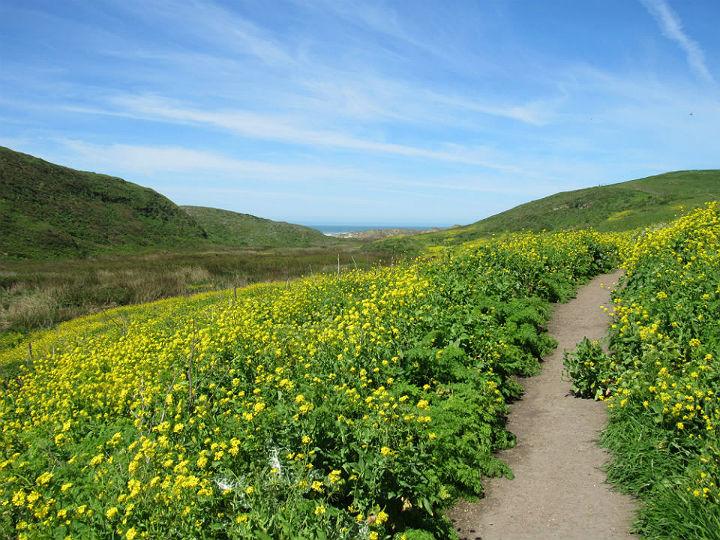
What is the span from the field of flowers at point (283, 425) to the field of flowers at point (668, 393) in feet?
1.02

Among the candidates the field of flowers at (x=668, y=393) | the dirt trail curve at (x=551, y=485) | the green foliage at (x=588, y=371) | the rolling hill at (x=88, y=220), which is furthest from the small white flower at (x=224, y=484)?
the rolling hill at (x=88, y=220)

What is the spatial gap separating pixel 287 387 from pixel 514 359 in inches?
176

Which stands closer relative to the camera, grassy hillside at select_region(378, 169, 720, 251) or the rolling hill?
grassy hillside at select_region(378, 169, 720, 251)

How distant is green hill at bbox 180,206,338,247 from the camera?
79438 millimetres

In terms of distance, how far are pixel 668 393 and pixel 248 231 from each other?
86328 millimetres

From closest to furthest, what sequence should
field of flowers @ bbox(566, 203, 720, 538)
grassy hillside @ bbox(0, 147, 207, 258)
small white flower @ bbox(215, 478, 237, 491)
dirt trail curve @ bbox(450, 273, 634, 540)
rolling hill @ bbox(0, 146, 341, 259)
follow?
1. small white flower @ bbox(215, 478, 237, 491)
2. field of flowers @ bbox(566, 203, 720, 538)
3. dirt trail curve @ bbox(450, 273, 634, 540)
4. grassy hillside @ bbox(0, 147, 207, 258)
5. rolling hill @ bbox(0, 146, 341, 259)

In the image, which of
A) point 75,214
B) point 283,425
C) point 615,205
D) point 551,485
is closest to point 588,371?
point 551,485

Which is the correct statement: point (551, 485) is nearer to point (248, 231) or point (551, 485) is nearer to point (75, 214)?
point (75, 214)

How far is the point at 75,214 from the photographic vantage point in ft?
192

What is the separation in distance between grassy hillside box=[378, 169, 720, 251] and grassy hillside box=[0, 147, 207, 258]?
36.9m

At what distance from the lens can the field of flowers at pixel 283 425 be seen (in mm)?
3273

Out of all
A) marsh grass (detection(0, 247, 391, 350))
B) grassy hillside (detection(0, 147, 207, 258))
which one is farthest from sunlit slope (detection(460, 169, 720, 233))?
grassy hillside (detection(0, 147, 207, 258))

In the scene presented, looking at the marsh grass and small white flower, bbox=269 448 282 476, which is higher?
small white flower, bbox=269 448 282 476

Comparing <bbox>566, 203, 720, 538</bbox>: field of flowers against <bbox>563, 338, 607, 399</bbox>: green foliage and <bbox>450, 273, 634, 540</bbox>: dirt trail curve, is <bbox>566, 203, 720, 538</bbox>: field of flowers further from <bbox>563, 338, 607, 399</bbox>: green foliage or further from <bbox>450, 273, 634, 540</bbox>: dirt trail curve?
<bbox>450, 273, 634, 540</bbox>: dirt trail curve
